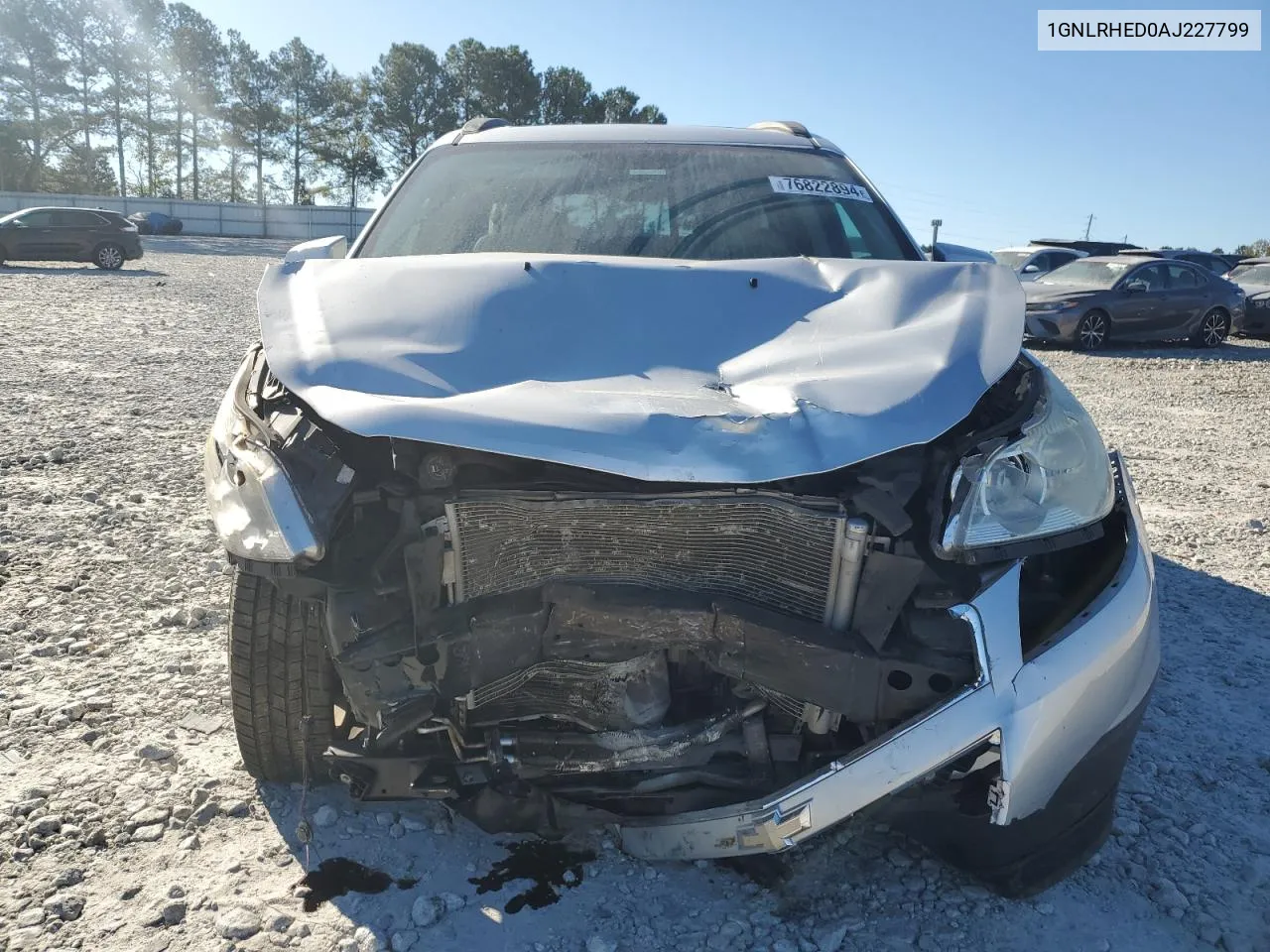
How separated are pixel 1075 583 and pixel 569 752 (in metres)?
1.22

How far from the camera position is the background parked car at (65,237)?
65.0ft

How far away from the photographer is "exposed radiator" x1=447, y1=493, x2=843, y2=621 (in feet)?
6.15

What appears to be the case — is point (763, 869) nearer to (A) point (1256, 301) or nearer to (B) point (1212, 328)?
(B) point (1212, 328)

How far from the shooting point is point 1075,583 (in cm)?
214

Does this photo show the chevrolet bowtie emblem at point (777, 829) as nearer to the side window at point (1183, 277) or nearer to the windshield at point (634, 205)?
the windshield at point (634, 205)

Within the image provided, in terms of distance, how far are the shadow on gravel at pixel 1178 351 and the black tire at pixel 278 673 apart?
12313mm

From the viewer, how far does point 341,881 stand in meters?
2.10

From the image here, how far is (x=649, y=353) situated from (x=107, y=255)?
21803 millimetres

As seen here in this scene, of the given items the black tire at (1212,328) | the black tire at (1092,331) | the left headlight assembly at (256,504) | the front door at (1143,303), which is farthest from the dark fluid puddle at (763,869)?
the black tire at (1212,328)

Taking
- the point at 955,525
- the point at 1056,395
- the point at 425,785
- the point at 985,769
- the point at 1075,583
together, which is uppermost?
the point at 1056,395

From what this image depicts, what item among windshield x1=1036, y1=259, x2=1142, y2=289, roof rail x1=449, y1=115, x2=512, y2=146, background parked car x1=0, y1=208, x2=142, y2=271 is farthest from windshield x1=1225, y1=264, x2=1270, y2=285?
background parked car x1=0, y1=208, x2=142, y2=271

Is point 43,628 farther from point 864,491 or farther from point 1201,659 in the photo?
point 1201,659

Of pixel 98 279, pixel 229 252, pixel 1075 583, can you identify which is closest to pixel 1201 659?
pixel 1075 583

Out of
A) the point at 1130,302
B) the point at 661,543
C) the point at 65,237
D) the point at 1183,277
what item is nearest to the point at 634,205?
the point at 661,543
